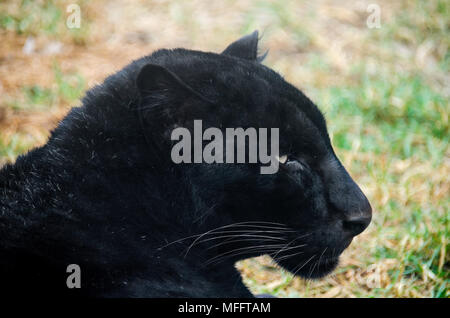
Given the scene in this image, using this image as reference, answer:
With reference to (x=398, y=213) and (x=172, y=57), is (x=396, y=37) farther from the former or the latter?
(x=172, y=57)

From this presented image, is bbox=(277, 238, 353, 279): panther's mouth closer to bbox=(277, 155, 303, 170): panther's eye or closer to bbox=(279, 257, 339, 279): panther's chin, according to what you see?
bbox=(279, 257, 339, 279): panther's chin

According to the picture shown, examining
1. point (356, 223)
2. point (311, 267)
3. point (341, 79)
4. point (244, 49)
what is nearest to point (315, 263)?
point (311, 267)

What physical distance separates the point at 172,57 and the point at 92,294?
1125mm

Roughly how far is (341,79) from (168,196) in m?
4.16

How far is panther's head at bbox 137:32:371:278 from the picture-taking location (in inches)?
90.1

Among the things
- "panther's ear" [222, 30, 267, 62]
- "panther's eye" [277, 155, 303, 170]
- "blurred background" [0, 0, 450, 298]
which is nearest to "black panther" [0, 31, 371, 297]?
"panther's eye" [277, 155, 303, 170]

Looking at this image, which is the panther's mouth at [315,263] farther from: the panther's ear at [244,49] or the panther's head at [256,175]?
the panther's ear at [244,49]

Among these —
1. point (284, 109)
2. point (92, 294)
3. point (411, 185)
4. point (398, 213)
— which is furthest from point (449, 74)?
point (92, 294)

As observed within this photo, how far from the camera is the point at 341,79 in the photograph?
6.00m

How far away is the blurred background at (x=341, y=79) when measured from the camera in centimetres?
352

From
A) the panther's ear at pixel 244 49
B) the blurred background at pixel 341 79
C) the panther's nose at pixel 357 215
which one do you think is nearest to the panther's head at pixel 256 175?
the panther's nose at pixel 357 215

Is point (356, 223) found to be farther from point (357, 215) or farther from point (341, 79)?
point (341, 79)

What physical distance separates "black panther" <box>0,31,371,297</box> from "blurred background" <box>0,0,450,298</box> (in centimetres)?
102

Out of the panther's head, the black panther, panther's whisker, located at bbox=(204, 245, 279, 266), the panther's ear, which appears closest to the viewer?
the black panther
